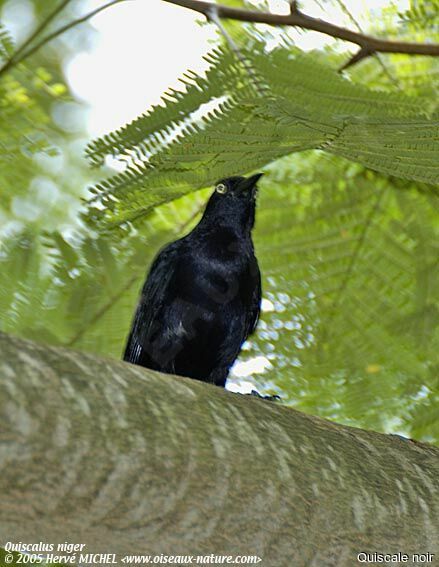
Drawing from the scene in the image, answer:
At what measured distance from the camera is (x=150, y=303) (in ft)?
12.2

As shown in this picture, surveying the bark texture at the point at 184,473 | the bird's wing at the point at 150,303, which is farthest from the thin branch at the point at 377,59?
the bark texture at the point at 184,473

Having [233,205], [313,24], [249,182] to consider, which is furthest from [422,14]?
[233,205]

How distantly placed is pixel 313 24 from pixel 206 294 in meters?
1.22

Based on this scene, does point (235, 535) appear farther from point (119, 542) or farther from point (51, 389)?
point (51, 389)

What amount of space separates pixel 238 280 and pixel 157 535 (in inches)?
77.9

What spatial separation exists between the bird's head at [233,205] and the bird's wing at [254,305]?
0.76ft

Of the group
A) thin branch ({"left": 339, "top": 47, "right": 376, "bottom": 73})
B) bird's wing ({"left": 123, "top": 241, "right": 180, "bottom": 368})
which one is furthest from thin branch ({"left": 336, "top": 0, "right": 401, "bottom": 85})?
bird's wing ({"left": 123, "top": 241, "right": 180, "bottom": 368})

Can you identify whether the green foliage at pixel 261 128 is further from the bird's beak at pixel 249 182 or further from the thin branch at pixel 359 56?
the bird's beak at pixel 249 182

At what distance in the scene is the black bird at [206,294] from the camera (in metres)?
3.72

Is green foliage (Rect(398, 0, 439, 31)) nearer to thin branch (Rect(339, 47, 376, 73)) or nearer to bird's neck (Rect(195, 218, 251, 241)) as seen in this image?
thin branch (Rect(339, 47, 376, 73))

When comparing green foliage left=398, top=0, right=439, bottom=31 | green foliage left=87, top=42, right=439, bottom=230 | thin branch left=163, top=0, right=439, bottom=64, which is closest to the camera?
green foliage left=87, top=42, right=439, bottom=230

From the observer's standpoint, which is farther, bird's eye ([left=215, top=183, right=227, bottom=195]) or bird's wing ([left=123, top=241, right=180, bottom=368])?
bird's eye ([left=215, top=183, right=227, bottom=195])

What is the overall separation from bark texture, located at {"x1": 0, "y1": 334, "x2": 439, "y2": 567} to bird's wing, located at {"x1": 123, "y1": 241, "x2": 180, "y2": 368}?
4.84 feet

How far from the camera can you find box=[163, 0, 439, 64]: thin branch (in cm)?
304
